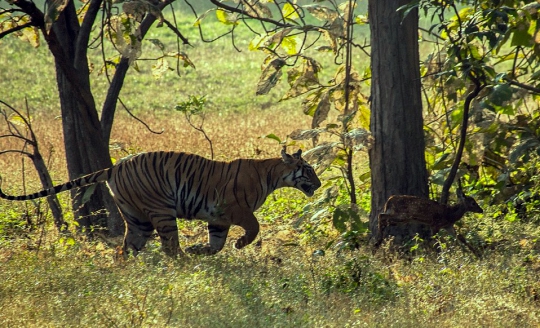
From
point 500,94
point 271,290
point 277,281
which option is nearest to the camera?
point 271,290

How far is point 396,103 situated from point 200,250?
2230 mm

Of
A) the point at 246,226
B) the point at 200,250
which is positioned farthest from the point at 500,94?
the point at 200,250

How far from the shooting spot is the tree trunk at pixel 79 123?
839cm

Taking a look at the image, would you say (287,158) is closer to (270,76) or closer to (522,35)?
(270,76)

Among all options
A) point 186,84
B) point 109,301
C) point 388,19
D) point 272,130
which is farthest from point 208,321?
point 186,84

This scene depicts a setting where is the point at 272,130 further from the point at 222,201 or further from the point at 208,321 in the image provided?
the point at 208,321

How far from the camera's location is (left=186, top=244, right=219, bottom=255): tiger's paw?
7.66 m

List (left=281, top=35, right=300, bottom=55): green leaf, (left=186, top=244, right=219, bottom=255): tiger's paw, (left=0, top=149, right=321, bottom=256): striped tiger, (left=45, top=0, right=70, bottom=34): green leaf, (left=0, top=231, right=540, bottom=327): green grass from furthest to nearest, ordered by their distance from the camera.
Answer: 1. (left=281, top=35, right=300, bottom=55): green leaf
2. (left=0, top=149, right=321, bottom=256): striped tiger
3. (left=186, top=244, right=219, bottom=255): tiger's paw
4. (left=45, top=0, right=70, bottom=34): green leaf
5. (left=0, top=231, right=540, bottom=327): green grass

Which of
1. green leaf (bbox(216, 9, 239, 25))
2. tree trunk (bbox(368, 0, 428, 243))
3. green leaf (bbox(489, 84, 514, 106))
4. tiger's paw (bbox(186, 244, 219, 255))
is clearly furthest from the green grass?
A: green leaf (bbox(216, 9, 239, 25))

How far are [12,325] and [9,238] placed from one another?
3.73m

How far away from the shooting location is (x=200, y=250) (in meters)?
7.71

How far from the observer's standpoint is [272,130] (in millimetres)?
17203

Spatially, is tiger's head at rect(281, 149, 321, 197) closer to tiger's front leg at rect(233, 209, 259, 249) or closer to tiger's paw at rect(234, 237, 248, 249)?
tiger's front leg at rect(233, 209, 259, 249)

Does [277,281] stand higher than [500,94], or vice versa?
[500,94]
